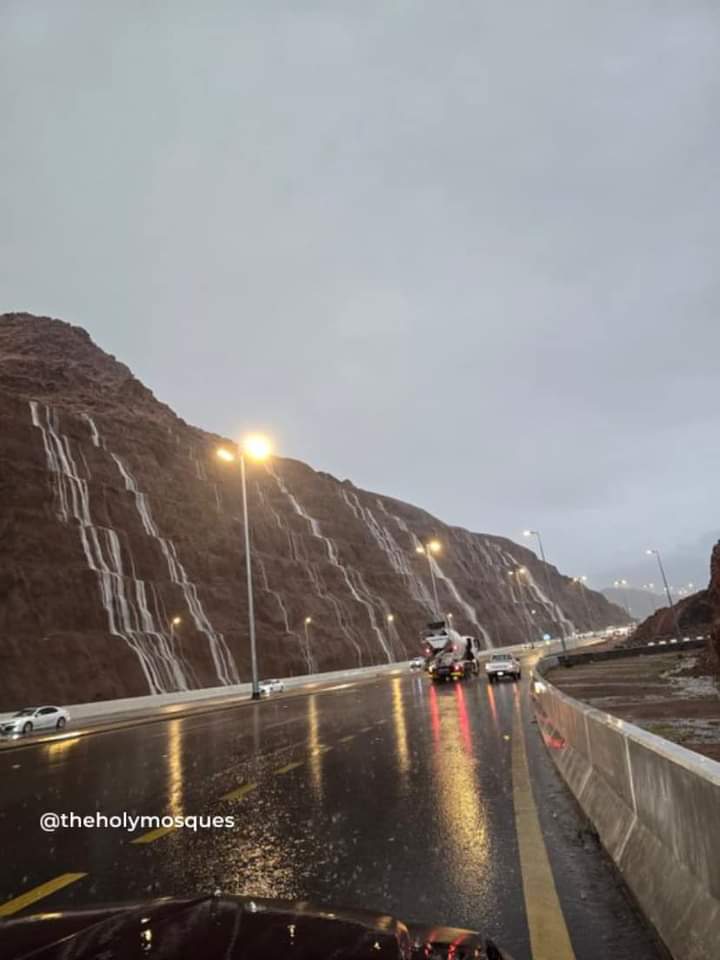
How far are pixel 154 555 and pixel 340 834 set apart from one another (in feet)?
192

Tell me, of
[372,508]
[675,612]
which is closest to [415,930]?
[675,612]

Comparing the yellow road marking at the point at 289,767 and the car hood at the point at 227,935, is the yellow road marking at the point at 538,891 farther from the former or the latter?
the yellow road marking at the point at 289,767

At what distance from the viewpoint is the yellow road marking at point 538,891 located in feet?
12.6

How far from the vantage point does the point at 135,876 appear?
18.6 feet

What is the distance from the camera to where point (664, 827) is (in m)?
4.05

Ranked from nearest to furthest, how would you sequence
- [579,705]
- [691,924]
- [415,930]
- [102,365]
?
[415,930], [691,924], [579,705], [102,365]

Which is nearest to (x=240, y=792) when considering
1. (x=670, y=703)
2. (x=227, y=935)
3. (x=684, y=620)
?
(x=227, y=935)

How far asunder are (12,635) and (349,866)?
47581 millimetres

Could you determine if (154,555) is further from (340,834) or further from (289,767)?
(340,834)

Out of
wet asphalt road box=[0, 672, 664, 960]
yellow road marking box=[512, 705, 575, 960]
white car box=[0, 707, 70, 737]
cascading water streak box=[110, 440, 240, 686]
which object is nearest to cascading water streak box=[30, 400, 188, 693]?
cascading water streak box=[110, 440, 240, 686]

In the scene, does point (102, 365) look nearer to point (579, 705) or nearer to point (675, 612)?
point (675, 612)

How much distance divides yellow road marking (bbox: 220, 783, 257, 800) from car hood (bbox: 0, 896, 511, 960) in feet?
21.6

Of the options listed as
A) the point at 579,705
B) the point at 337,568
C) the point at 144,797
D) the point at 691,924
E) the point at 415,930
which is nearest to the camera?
the point at 415,930

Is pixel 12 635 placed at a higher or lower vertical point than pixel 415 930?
higher
